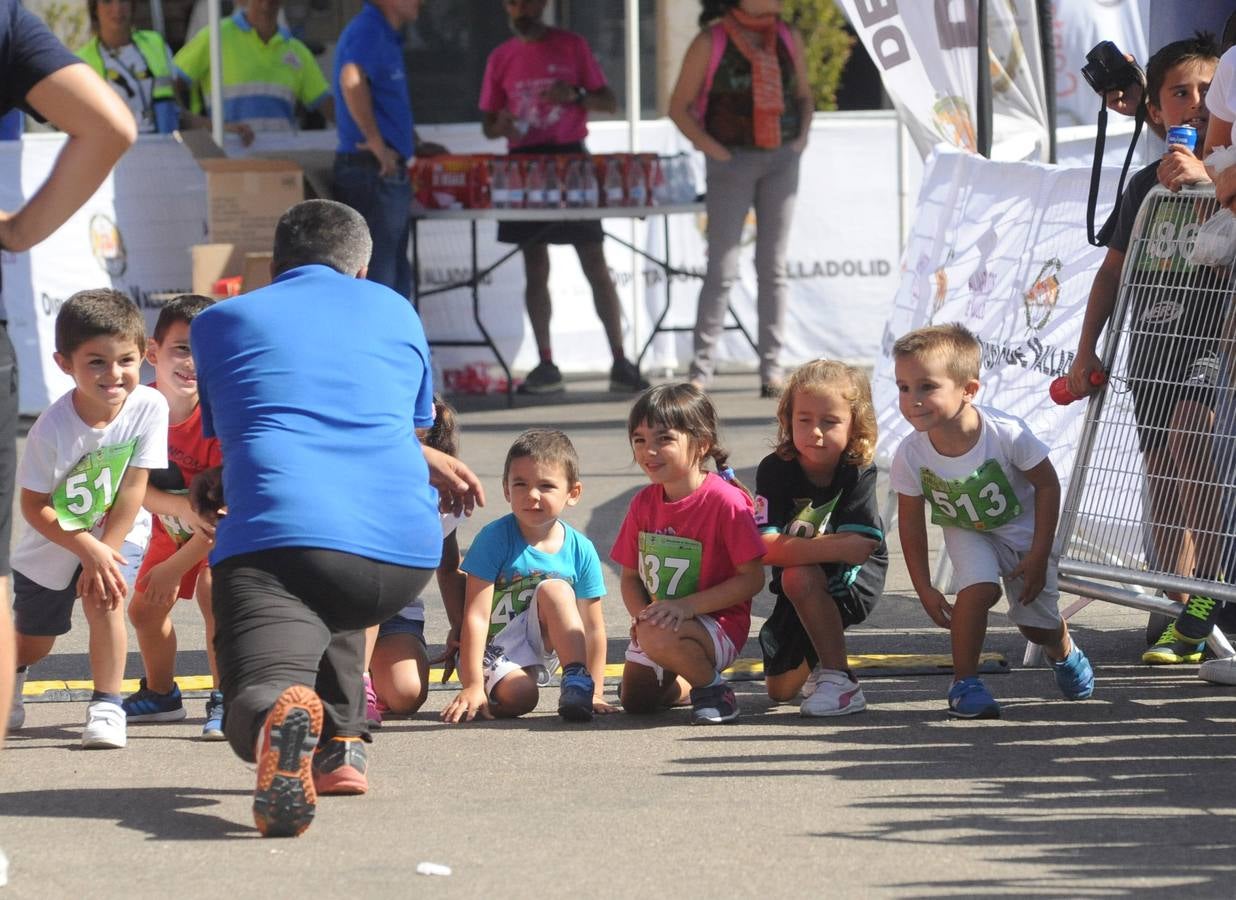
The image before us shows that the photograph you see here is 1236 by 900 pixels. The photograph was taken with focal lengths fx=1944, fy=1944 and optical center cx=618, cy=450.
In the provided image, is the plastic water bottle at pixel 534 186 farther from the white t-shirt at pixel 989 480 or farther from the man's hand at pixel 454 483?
the man's hand at pixel 454 483

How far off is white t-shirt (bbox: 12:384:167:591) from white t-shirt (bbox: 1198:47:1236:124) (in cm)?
274

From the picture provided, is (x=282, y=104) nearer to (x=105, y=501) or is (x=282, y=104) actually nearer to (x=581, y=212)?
(x=581, y=212)

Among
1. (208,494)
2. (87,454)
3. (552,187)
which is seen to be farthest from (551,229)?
(208,494)

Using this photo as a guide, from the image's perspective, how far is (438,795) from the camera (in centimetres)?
436

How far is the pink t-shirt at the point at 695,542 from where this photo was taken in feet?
16.8

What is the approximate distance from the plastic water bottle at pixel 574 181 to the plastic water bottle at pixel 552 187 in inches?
2.1

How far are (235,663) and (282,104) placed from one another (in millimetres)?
7955

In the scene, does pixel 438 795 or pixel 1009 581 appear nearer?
pixel 438 795

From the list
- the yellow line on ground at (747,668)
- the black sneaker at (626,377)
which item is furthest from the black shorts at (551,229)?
the yellow line on ground at (747,668)

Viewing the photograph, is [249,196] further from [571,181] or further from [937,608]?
[937,608]

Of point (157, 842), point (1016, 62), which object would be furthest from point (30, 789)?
point (1016, 62)

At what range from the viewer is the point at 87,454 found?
4.91 m

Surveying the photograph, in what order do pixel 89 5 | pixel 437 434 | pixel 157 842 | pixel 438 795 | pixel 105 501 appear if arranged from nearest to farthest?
pixel 157 842, pixel 438 795, pixel 105 501, pixel 437 434, pixel 89 5

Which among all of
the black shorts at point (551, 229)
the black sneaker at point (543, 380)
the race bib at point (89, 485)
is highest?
the black shorts at point (551, 229)
